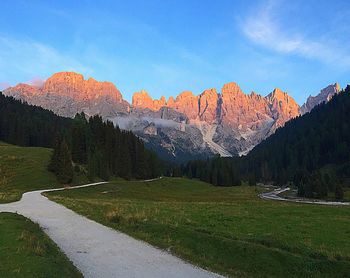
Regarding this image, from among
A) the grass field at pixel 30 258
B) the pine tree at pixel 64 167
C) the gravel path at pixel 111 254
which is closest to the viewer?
the grass field at pixel 30 258

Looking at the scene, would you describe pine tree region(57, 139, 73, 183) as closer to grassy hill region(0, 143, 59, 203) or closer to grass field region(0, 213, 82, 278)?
grassy hill region(0, 143, 59, 203)

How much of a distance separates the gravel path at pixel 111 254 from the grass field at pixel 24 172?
65.2 metres

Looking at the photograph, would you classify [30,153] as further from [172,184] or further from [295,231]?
[295,231]

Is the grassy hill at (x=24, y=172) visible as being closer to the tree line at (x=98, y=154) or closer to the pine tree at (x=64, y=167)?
the pine tree at (x=64, y=167)

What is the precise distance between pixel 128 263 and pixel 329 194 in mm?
149062

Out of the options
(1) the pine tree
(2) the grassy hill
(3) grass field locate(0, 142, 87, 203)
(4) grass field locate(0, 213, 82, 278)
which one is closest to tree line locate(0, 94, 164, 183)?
(1) the pine tree

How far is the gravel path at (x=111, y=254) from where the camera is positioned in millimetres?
17500

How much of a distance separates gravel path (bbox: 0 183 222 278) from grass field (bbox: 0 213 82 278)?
2.42 feet

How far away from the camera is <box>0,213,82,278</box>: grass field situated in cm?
1560

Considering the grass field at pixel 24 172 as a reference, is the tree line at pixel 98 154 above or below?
above

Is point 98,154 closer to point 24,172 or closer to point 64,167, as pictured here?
point 64,167

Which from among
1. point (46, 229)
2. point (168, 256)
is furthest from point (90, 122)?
point (168, 256)

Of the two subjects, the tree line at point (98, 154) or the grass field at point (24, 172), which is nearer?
the grass field at point (24, 172)

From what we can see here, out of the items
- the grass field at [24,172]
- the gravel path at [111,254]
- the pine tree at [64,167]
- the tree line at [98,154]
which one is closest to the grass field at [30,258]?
the gravel path at [111,254]
